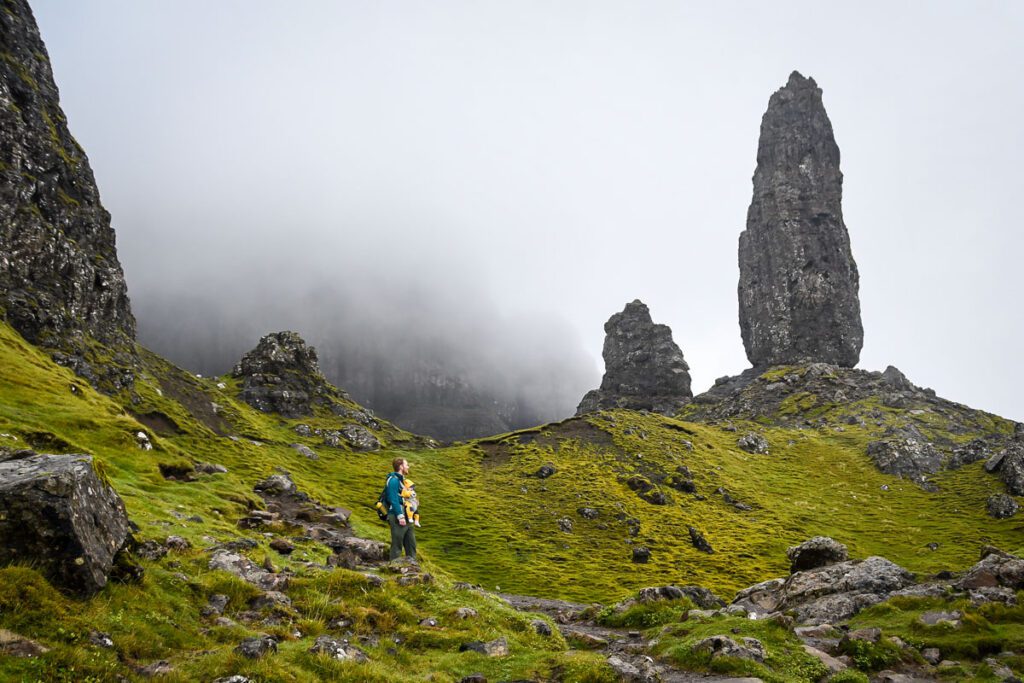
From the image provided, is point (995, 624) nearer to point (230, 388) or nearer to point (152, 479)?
point (152, 479)

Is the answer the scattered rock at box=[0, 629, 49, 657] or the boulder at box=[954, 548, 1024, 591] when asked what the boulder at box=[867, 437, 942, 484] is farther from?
the scattered rock at box=[0, 629, 49, 657]

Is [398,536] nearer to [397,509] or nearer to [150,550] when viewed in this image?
[397,509]

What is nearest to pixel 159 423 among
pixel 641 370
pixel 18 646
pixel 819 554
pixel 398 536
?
pixel 398 536

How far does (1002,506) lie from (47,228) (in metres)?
131

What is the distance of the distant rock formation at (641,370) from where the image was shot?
172m

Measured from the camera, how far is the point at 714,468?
307ft

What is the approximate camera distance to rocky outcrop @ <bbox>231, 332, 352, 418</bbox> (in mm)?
104812

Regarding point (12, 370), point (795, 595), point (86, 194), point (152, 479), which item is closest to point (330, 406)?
point (86, 194)

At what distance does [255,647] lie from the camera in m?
11.9

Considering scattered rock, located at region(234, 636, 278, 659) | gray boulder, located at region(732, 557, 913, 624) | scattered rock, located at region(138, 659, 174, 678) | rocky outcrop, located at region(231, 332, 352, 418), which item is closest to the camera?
scattered rock, located at region(138, 659, 174, 678)

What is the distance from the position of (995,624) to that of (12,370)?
201 feet

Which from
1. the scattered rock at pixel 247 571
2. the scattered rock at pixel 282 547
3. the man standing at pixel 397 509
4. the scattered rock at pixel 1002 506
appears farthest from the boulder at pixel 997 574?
the scattered rock at pixel 1002 506

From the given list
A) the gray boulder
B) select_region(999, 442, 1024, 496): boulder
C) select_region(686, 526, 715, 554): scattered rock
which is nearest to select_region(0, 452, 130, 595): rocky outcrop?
the gray boulder

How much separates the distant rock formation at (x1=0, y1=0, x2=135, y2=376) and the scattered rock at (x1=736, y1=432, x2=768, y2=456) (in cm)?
10836
